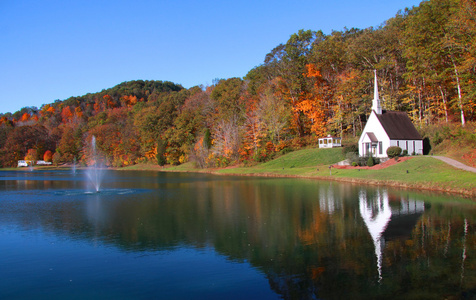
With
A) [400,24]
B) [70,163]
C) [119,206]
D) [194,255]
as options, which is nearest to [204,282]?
[194,255]

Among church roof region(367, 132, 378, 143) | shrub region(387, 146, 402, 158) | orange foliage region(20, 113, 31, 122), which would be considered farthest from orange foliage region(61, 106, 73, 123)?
shrub region(387, 146, 402, 158)

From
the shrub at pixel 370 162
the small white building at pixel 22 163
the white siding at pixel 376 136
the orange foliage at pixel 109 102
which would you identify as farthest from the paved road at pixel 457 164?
the orange foliage at pixel 109 102

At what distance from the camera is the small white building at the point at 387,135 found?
41.8 metres

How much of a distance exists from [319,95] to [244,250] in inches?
1995

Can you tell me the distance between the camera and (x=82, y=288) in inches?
371

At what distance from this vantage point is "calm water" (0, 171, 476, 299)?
30.2 ft

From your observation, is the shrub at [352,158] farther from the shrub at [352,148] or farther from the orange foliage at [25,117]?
the orange foliage at [25,117]

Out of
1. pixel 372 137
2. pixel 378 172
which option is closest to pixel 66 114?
pixel 372 137

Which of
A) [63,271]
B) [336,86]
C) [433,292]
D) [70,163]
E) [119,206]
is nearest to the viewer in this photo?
[433,292]

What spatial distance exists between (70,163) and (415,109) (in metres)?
89.0

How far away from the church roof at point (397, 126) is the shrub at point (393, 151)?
172cm

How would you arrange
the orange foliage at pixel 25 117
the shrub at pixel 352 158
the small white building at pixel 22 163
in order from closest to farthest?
the shrub at pixel 352 158, the small white building at pixel 22 163, the orange foliage at pixel 25 117

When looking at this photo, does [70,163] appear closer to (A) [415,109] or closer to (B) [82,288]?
(A) [415,109]

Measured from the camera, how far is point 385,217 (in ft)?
57.6
